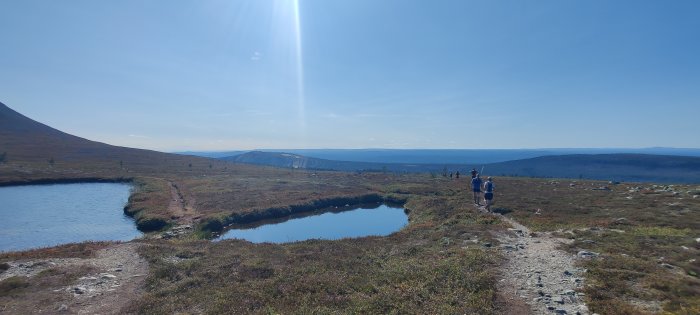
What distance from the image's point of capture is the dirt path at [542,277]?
13.6 metres

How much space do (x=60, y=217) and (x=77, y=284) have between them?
31.6 m

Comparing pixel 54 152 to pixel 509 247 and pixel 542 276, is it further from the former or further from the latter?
pixel 542 276

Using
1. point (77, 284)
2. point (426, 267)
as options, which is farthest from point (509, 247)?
point (77, 284)

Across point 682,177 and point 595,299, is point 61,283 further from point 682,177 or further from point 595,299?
point 682,177

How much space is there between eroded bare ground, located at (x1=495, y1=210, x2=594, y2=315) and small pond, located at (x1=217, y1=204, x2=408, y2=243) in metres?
16.6

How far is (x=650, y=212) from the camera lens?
31969mm

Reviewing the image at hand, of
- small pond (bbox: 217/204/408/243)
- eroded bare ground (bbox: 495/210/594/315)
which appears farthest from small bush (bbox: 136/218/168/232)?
eroded bare ground (bbox: 495/210/594/315)

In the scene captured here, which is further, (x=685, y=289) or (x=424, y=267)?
(x=424, y=267)

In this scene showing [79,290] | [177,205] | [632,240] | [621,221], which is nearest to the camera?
[79,290]

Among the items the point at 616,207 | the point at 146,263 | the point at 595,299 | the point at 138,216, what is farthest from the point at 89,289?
the point at 616,207

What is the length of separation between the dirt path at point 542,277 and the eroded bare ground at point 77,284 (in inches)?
668

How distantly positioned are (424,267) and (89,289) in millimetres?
16845

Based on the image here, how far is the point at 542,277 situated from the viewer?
16.6 m

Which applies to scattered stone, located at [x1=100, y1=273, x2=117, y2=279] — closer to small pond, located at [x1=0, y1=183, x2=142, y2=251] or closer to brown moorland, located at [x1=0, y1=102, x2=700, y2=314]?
brown moorland, located at [x1=0, y1=102, x2=700, y2=314]
